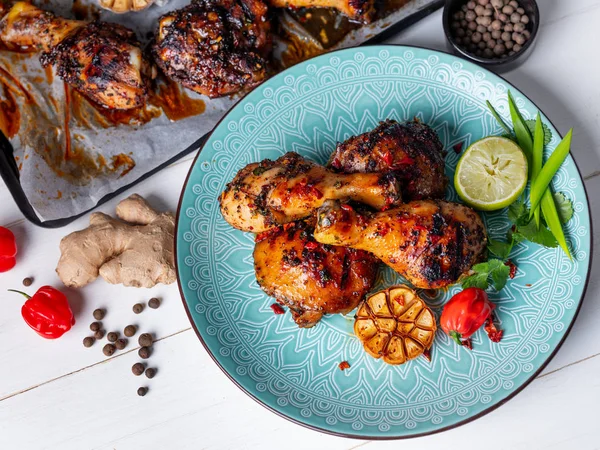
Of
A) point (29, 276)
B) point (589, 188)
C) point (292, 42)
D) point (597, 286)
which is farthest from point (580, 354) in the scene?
point (29, 276)

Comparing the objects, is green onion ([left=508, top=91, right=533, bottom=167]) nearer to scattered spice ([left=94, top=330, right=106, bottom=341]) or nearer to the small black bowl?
the small black bowl

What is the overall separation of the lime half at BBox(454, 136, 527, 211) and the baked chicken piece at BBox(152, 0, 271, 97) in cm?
132

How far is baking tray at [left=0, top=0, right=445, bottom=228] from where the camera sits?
11.8 ft

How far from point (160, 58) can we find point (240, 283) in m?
1.40

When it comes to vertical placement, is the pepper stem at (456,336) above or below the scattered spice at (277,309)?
above

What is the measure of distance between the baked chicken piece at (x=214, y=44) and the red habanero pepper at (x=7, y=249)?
135 cm

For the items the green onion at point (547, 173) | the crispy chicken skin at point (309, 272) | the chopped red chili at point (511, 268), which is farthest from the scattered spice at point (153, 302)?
the green onion at point (547, 173)

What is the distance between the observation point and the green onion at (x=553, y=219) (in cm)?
311

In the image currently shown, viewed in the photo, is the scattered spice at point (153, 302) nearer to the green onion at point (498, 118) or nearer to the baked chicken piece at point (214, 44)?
the baked chicken piece at point (214, 44)

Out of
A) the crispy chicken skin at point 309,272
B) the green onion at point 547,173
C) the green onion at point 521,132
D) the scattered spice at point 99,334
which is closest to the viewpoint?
the crispy chicken skin at point 309,272

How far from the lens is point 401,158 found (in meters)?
2.96

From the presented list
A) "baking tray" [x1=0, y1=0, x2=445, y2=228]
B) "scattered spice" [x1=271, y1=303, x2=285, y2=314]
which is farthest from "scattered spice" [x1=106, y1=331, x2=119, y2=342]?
"scattered spice" [x1=271, y1=303, x2=285, y2=314]

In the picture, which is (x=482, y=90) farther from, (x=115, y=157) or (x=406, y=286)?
(x=115, y=157)

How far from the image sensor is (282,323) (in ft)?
10.9
